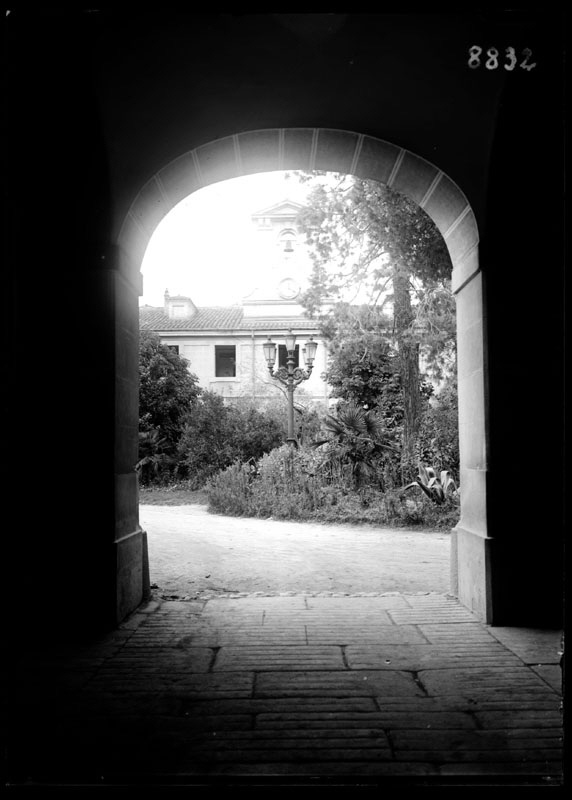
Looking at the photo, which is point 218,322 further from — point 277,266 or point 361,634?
point 361,634

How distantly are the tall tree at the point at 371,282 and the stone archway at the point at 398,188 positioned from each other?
2.80 meters

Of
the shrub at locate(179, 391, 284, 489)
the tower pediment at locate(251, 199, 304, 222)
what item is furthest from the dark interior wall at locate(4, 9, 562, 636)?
the tower pediment at locate(251, 199, 304, 222)

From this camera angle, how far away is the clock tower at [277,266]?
28.1 m

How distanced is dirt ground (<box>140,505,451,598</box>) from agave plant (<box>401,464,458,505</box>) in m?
1.18

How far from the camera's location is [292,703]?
9.16ft

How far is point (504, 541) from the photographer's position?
407 cm

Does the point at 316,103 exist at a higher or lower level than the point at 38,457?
higher

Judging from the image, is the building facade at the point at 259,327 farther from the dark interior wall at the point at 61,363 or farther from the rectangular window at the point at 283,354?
the dark interior wall at the point at 61,363

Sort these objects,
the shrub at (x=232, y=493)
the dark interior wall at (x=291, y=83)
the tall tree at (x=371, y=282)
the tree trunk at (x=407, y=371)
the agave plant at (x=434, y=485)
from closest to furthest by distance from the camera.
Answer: the dark interior wall at (x=291, y=83) < the tall tree at (x=371, y=282) < the agave plant at (x=434, y=485) < the shrub at (x=232, y=493) < the tree trunk at (x=407, y=371)

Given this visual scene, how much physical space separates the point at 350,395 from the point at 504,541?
1659cm

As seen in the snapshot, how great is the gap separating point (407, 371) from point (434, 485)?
3.73 m

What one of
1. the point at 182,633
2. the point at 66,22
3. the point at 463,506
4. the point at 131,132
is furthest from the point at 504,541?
the point at 66,22

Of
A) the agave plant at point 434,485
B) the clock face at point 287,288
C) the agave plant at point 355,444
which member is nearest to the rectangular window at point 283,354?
the clock face at point 287,288

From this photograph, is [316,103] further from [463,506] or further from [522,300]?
[463,506]
